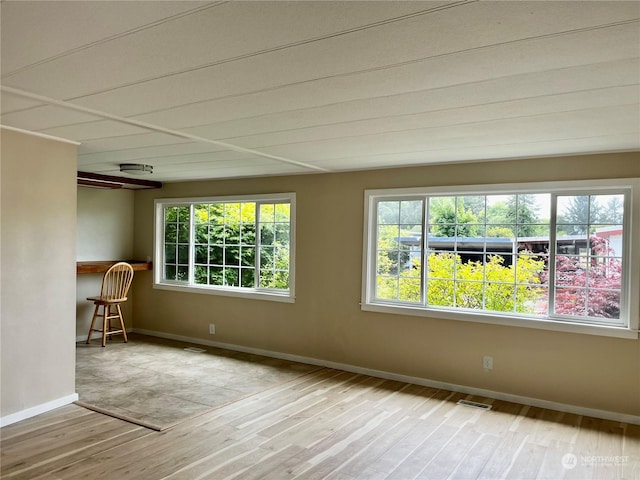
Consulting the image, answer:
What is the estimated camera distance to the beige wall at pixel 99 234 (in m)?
6.43

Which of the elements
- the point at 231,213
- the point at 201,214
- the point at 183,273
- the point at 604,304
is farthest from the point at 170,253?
the point at 604,304

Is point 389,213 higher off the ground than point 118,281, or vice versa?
point 389,213

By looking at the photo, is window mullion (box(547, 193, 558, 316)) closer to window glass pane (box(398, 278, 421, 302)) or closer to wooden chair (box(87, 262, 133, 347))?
window glass pane (box(398, 278, 421, 302))

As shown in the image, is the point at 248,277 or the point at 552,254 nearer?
the point at 552,254

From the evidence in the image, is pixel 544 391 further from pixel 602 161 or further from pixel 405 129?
pixel 405 129

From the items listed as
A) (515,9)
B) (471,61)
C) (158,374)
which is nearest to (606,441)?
(471,61)

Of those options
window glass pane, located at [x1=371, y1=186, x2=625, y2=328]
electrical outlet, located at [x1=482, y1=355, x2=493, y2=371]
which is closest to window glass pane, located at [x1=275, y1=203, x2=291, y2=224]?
window glass pane, located at [x1=371, y1=186, x2=625, y2=328]

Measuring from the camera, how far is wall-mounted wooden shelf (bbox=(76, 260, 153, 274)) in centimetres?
596

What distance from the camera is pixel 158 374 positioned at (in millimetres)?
4820

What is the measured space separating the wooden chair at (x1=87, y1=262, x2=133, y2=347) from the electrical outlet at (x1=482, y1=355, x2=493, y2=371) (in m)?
4.53

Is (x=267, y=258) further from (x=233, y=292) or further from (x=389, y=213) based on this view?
(x=389, y=213)

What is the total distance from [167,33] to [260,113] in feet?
3.48

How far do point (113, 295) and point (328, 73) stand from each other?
5372 mm

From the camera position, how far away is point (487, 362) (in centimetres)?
430
